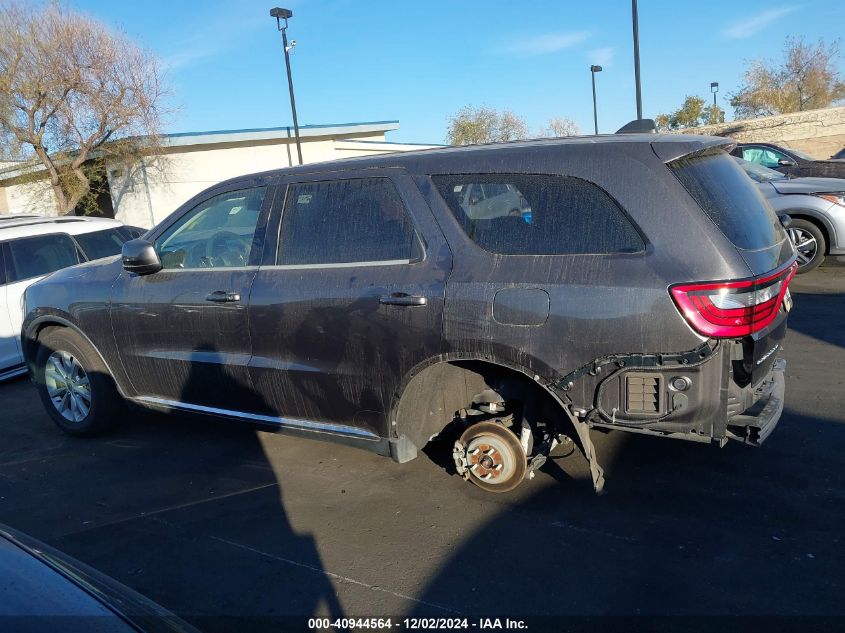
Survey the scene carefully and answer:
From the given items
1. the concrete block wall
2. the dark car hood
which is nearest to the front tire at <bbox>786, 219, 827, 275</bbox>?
the dark car hood

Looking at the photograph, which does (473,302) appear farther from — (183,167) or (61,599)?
(183,167)

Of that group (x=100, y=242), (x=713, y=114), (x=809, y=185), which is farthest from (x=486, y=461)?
(x=713, y=114)

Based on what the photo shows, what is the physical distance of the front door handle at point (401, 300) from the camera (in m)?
3.58

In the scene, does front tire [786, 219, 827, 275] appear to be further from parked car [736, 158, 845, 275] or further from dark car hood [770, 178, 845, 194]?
dark car hood [770, 178, 845, 194]

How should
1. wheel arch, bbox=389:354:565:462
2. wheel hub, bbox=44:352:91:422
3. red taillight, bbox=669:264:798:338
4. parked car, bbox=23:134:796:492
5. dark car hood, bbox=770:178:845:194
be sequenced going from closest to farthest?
red taillight, bbox=669:264:798:338 → parked car, bbox=23:134:796:492 → wheel arch, bbox=389:354:565:462 → wheel hub, bbox=44:352:91:422 → dark car hood, bbox=770:178:845:194

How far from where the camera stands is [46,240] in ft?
25.8

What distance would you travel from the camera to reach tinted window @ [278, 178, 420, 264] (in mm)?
3789

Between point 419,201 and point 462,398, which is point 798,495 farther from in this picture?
point 419,201

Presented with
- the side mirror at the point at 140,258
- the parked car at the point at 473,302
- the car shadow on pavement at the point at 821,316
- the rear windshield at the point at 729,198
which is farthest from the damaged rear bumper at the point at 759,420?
the side mirror at the point at 140,258

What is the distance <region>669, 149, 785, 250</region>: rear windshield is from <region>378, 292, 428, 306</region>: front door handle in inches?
53.2

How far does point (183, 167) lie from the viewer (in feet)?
90.6

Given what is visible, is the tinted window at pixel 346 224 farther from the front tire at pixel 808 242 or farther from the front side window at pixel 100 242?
the front tire at pixel 808 242

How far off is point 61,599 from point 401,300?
210 centimetres

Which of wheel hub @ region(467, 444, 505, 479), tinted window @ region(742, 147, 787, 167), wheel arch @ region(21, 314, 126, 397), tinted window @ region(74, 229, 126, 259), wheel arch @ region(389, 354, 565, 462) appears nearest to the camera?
wheel arch @ region(389, 354, 565, 462)
